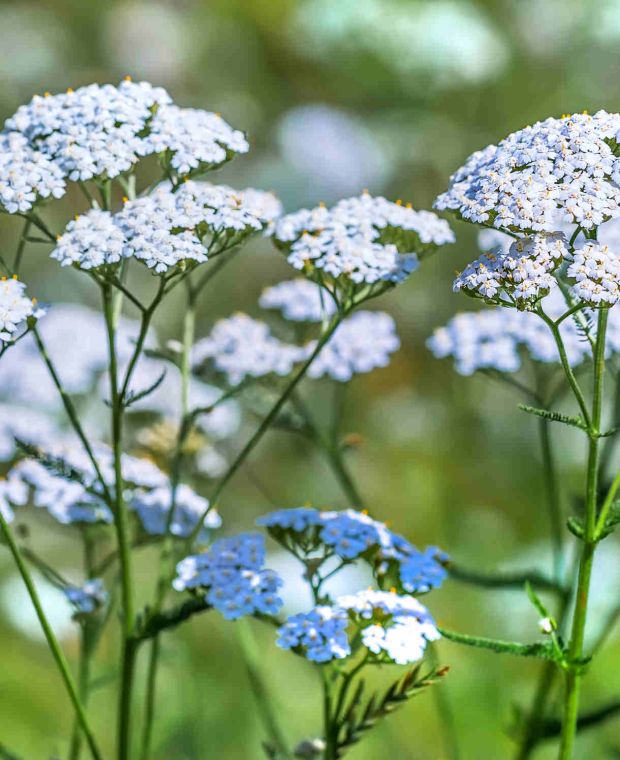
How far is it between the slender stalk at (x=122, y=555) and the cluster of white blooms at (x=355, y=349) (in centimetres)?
95

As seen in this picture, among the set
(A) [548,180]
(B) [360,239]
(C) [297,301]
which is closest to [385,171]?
(C) [297,301]

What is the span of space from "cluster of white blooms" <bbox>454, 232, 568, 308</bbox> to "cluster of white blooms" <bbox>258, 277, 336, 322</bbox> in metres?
1.24

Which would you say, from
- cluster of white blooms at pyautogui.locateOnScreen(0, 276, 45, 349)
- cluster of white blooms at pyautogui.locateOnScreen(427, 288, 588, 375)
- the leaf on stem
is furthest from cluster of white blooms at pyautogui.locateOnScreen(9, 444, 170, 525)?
the leaf on stem

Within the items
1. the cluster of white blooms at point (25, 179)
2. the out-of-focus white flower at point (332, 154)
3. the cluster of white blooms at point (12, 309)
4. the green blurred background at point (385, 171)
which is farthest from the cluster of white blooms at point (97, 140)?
the out-of-focus white flower at point (332, 154)

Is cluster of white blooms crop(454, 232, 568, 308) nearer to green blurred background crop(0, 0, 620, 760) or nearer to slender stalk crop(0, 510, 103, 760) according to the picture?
slender stalk crop(0, 510, 103, 760)

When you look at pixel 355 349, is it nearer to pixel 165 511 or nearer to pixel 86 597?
pixel 165 511

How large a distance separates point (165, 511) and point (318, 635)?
2.85 ft

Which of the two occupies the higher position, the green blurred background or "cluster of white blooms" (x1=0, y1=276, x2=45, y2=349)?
the green blurred background

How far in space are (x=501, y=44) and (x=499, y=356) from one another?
3467mm

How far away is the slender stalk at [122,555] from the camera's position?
8.52 ft

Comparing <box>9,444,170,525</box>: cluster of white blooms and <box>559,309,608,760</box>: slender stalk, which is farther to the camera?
<box>9,444,170,525</box>: cluster of white blooms

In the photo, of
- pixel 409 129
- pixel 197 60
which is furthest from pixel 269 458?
pixel 197 60

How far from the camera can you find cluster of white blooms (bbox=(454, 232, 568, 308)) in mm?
2291

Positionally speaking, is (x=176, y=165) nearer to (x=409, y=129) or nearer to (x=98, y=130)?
(x=98, y=130)
